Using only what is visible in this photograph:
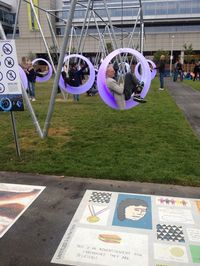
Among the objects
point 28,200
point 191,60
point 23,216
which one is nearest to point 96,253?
point 23,216

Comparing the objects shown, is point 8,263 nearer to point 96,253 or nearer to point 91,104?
point 96,253

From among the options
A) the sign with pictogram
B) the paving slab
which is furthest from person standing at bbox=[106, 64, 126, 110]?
the paving slab

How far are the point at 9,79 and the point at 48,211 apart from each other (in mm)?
2764

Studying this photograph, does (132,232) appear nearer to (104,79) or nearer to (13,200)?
(13,200)

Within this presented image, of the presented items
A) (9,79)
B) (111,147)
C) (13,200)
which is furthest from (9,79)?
(111,147)

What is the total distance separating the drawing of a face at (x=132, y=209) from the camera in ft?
12.5

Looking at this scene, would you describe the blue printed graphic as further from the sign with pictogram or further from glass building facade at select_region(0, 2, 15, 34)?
glass building facade at select_region(0, 2, 15, 34)

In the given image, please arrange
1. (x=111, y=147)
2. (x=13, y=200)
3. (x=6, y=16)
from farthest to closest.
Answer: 1. (x=6, y=16)
2. (x=111, y=147)
3. (x=13, y=200)

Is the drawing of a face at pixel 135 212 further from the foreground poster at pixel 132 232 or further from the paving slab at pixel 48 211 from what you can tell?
the paving slab at pixel 48 211

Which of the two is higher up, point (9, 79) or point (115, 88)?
point (9, 79)

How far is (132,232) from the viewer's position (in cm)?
348

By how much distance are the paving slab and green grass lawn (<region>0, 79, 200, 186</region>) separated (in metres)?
0.24

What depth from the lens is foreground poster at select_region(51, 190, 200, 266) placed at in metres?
3.07

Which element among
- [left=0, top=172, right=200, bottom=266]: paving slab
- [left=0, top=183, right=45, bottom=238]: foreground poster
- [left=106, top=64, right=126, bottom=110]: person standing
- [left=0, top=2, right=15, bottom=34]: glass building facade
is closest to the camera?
[left=0, top=172, right=200, bottom=266]: paving slab
